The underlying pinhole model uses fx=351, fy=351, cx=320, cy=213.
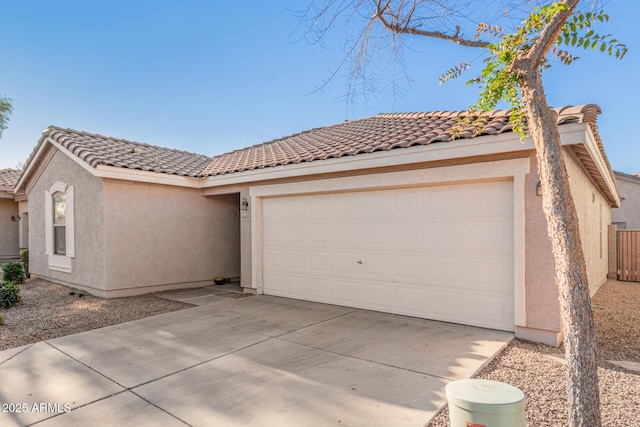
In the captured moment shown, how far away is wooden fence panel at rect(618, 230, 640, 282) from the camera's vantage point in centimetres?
1405

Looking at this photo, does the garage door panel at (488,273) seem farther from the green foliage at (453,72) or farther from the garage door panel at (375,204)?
the green foliage at (453,72)

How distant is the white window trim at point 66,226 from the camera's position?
10.4m

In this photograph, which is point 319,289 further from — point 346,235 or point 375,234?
point 375,234

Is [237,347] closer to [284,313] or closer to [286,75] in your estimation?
[284,313]

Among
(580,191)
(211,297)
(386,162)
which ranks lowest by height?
(211,297)

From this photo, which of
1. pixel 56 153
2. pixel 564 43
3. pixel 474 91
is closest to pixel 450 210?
pixel 474 91

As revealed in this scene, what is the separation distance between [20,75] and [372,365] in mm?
16158

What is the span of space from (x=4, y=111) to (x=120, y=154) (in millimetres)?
8083

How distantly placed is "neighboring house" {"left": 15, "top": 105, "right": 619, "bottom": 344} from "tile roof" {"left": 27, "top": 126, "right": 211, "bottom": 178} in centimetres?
6

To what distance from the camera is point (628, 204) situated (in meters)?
21.5

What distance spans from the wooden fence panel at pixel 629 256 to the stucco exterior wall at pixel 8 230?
27345mm

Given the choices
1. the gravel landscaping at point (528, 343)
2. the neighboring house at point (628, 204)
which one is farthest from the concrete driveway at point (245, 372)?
the neighboring house at point (628, 204)

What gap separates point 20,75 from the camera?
13.0 m

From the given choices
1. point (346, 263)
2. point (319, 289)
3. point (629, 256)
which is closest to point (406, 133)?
point (346, 263)
